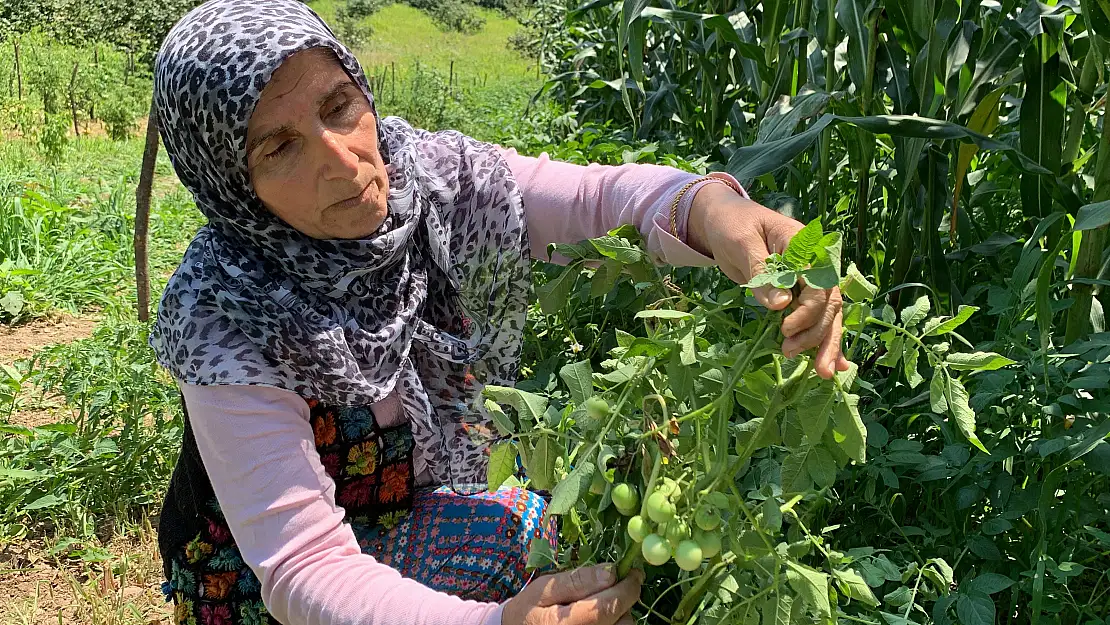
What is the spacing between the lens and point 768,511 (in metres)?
1.03

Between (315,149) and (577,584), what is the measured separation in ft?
2.29

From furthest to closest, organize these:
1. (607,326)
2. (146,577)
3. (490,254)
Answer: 1. (607,326)
2. (146,577)
3. (490,254)

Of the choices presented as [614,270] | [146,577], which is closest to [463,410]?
[614,270]

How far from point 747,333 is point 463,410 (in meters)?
0.81

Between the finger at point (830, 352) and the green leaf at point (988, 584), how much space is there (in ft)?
1.76

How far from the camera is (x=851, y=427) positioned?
0.92m

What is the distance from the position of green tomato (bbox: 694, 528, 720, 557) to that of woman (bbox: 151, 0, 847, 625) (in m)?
0.20

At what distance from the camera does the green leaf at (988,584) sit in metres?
1.27

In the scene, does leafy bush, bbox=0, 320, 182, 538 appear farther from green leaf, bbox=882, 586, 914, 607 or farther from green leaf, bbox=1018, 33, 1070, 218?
green leaf, bbox=1018, 33, 1070, 218

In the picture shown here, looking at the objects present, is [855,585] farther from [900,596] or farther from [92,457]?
[92,457]

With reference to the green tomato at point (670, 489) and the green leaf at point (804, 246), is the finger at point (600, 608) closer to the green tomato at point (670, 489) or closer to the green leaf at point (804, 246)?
the green tomato at point (670, 489)

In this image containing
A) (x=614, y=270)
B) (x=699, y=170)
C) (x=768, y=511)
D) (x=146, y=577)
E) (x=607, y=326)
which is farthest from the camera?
(x=607, y=326)

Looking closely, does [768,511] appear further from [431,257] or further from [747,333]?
[431,257]

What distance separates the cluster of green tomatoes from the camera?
35.9 inches
